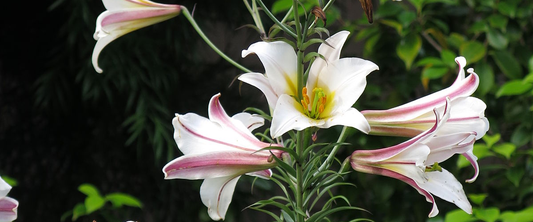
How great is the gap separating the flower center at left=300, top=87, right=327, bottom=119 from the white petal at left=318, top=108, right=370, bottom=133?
2 centimetres

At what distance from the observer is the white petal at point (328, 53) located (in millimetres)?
542

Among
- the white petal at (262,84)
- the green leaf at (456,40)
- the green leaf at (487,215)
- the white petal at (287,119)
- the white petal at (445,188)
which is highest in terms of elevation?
the white petal at (262,84)

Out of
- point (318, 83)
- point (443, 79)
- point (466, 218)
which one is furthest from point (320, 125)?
point (443, 79)

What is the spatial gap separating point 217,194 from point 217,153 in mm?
54

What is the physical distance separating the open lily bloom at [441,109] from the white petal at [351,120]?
0.16 ft

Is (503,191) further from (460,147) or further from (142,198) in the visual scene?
(460,147)

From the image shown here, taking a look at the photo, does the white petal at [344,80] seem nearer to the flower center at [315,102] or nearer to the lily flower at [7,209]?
the flower center at [315,102]

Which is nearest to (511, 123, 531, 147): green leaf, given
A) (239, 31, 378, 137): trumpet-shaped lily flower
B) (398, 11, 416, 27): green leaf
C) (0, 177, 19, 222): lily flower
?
(398, 11, 416, 27): green leaf

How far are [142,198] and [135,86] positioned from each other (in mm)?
438

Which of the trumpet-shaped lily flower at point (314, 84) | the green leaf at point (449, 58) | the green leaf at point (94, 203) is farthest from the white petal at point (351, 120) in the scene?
the green leaf at point (449, 58)

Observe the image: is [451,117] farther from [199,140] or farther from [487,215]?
[487,215]

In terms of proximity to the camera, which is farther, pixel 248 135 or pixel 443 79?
pixel 443 79

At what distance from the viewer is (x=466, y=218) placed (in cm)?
109

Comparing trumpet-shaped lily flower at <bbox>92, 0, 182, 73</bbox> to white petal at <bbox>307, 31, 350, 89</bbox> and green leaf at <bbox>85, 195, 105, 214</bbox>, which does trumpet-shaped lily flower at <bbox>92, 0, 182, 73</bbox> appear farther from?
green leaf at <bbox>85, 195, 105, 214</bbox>
